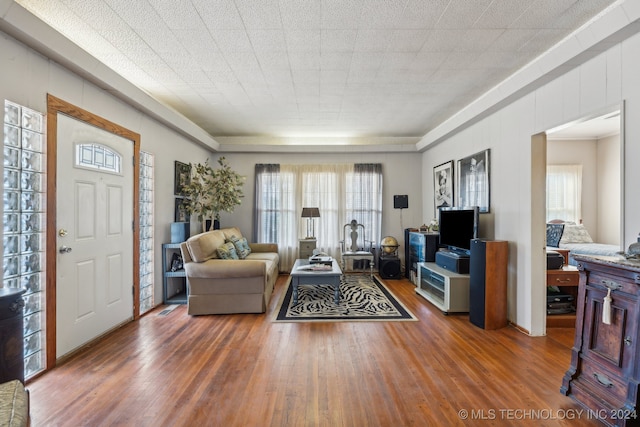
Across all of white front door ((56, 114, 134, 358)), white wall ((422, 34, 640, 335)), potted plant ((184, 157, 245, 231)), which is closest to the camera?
white wall ((422, 34, 640, 335))

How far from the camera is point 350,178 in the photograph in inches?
255

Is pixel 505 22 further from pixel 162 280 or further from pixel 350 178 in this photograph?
pixel 162 280

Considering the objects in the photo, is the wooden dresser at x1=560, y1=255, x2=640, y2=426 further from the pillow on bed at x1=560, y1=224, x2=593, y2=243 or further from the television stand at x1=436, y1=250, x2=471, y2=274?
the pillow on bed at x1=560, y1=224, x2=593, y2=243

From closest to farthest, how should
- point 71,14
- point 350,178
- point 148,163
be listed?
point 71,14 < point 148,163 < point 350,178

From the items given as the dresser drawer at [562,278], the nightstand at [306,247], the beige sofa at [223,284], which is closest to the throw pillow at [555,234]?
the dresser drawer at [562,278]

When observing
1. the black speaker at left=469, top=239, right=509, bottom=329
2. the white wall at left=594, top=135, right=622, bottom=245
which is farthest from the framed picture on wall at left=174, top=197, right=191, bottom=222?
the white wall at left=594, top=135, right=622, bottom=245

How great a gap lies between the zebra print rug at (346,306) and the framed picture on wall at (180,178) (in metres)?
2.32

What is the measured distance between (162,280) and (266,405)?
301 centimetres

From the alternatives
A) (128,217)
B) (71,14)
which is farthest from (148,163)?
(71,14)

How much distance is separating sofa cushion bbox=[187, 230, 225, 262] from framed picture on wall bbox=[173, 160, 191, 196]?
3.33 feet

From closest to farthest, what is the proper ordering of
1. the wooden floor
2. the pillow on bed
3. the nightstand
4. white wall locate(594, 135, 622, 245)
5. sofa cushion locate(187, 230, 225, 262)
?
the wooden floor → sofa cushion locate(187, 230, 225, 262) → the pillow on bed → white wall locate(594, 135, 622, 245) → the nightstand

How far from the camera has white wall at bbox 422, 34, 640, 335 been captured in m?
2.16

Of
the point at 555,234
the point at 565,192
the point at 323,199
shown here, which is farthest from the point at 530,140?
the point at 565,192

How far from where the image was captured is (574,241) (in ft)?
18.4
